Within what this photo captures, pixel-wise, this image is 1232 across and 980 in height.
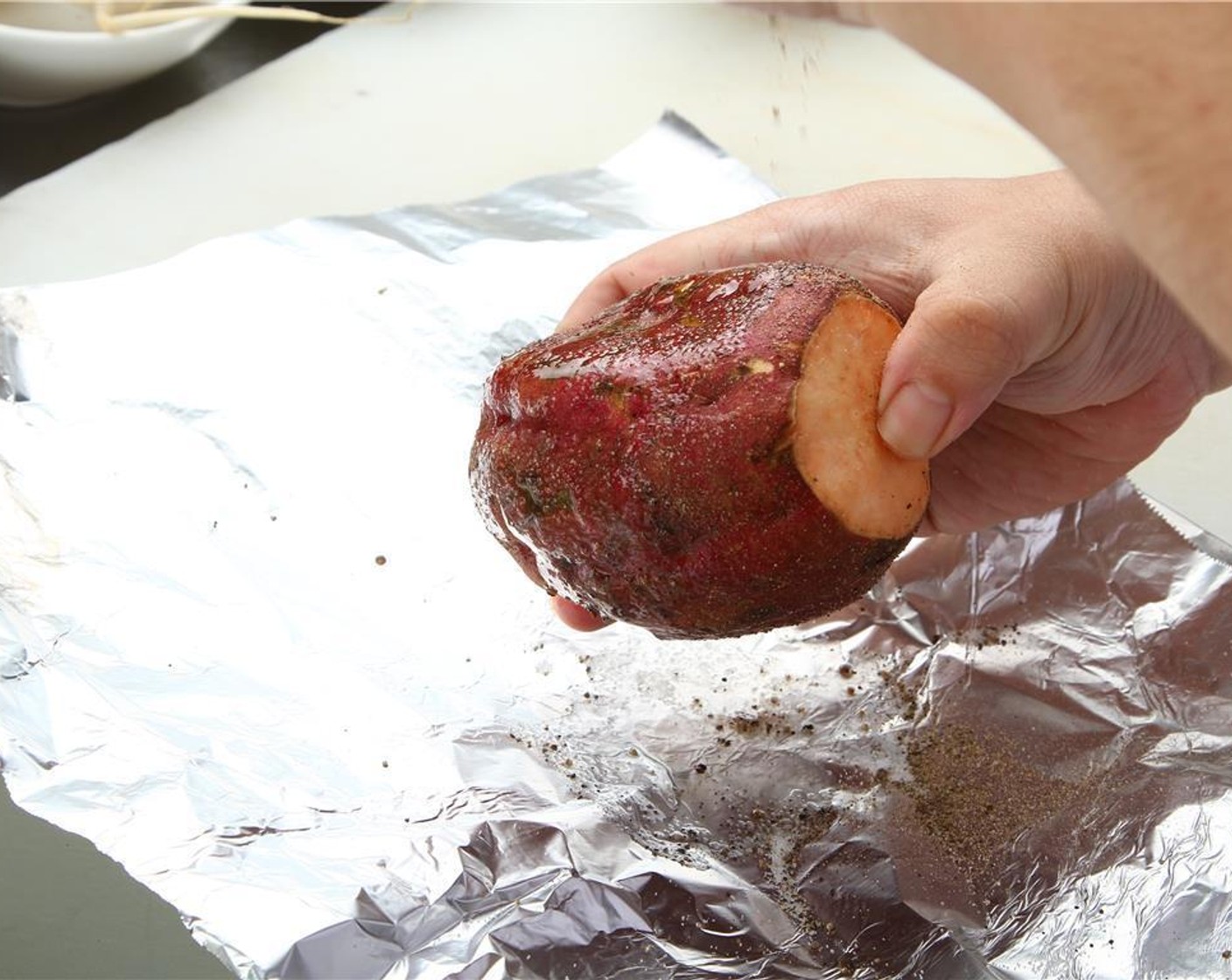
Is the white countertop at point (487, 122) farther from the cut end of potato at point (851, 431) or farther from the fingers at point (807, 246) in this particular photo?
the cut end of potato at point (851, 431)

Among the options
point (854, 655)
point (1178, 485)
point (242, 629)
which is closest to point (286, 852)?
point (242, 629)

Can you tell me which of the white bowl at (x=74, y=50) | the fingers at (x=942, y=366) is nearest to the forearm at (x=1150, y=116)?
the fingers at (x=942, y=366)

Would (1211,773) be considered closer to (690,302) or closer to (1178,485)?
(1178,485)

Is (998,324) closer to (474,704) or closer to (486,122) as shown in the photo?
(474,704)

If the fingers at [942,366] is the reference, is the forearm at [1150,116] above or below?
above

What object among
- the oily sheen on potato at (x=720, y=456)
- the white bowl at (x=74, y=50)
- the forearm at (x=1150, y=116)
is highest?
the forearm at (x=1150, y=116)

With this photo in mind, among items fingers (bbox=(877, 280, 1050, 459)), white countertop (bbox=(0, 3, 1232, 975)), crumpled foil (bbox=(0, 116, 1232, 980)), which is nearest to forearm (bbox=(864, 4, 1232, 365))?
fingers (bbox=(877, 280, 1050, 459))

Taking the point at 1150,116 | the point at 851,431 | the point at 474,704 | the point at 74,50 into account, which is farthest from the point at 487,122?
the point at 1150,116
